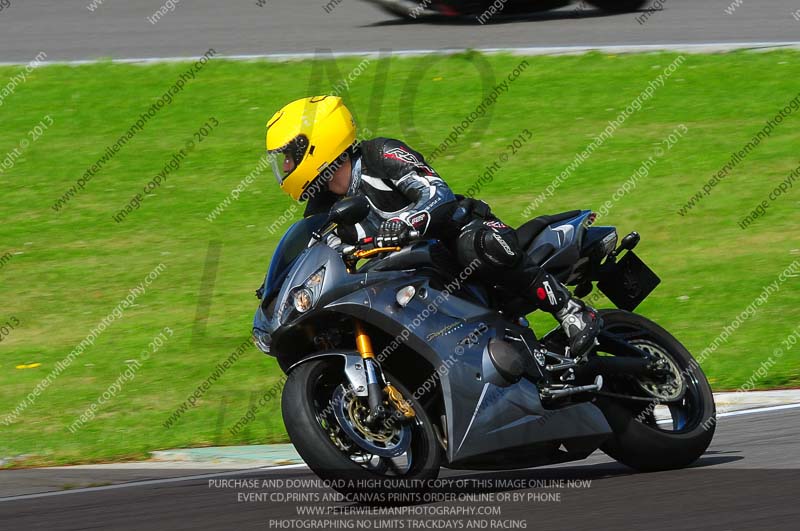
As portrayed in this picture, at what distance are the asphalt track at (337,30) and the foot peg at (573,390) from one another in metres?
11.3

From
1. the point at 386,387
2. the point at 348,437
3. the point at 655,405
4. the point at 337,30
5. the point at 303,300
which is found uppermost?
the point at 303,300

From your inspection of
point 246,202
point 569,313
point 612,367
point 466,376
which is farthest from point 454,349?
point 246,202

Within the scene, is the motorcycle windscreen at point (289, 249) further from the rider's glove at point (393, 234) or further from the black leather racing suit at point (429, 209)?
the rider's glove at point (393, 234)

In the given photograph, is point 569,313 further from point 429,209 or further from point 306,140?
point 306,140

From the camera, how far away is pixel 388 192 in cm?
587

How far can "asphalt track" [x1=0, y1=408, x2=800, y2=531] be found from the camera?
200 inches

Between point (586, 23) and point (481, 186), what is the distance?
19.5ft

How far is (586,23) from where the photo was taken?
17969mm

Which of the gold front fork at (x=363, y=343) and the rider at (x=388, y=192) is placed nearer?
the gold front fork at (x=363, y=343)

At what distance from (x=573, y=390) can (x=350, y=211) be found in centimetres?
146

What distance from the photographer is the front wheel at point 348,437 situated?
512 centimetres

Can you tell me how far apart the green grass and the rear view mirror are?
112 inches

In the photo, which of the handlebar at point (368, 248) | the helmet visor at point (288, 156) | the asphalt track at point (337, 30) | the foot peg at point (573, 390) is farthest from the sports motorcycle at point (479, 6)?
the handlebar at point (368, 248)

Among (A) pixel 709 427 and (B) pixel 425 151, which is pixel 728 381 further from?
(B) pixel 425 151
